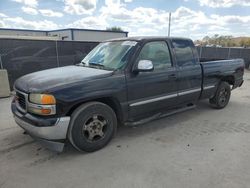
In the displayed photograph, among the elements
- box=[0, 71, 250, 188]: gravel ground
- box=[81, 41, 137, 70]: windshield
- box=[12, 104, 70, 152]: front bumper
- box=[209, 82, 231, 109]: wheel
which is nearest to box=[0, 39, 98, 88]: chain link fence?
box=[81, 41, 137, 70]: windshield

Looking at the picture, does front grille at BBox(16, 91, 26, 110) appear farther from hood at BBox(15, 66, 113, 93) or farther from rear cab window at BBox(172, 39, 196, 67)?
rear cab window at BBox(172, 39, 196, 67)

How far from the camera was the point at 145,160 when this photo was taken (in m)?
3.40

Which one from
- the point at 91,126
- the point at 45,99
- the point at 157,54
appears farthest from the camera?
the point at 157,54

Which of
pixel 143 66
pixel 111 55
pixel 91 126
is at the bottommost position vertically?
pixel 91 126

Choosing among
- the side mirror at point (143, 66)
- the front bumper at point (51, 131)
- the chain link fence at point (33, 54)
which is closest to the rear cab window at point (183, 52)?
the side mirror at point (143, 66)

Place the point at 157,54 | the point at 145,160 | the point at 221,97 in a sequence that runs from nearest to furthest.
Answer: the point at 145,160 → the point at 157,54 → the point at 221,97

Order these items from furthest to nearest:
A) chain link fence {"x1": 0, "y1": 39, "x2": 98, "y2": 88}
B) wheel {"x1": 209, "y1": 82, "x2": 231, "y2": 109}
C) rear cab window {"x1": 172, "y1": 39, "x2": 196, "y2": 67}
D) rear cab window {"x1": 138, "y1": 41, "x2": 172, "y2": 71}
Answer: chain link fence {"x1": 0, "y1": 39, "x2": 98, "y2": 88} < wheel {"x1": 209, "y1": 82, "x2": 231, "y2": 109} < rear cab window {"x1": 172, "y1": 39, "x2": 196, "y2": 67} < rear cab window {"x1": 138, "y1": 41, "x2": 172, "y2": 71}

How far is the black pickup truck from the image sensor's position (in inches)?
128

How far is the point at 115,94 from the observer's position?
12.2 ft

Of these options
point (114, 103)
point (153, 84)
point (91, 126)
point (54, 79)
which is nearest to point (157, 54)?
point (153, 84)

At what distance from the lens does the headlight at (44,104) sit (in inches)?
124

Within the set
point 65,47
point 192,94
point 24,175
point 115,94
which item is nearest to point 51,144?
point 24,175

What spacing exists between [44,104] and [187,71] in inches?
119

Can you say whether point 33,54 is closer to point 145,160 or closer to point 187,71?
point 187,71
